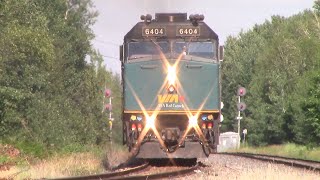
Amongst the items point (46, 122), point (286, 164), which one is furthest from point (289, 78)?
point (286, 164)

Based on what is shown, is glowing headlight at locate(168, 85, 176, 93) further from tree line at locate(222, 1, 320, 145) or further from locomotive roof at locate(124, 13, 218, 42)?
tree line at locate(222, 1, 320, 145)

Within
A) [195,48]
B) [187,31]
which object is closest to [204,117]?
[195,48]

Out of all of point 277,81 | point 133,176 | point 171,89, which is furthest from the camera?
point 277,81

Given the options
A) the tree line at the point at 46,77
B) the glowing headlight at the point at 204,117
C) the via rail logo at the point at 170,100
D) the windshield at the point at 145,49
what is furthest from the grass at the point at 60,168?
the tree line at the point at 46,77

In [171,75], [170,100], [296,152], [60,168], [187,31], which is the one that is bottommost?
[296,152]

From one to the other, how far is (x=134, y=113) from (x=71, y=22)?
4889cm

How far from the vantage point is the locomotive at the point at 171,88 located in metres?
20.6

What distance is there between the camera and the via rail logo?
20.7 meters

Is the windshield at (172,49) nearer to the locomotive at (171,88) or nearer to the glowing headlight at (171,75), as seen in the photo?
the locomotive at (171,88)

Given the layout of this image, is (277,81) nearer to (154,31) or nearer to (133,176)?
(154,31)

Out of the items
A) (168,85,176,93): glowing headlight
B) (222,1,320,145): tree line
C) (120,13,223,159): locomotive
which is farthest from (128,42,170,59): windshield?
(222,1,320,145): tree line

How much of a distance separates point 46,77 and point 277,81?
116ft

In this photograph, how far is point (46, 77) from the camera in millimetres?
47375

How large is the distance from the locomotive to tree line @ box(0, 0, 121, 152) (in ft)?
36.4
